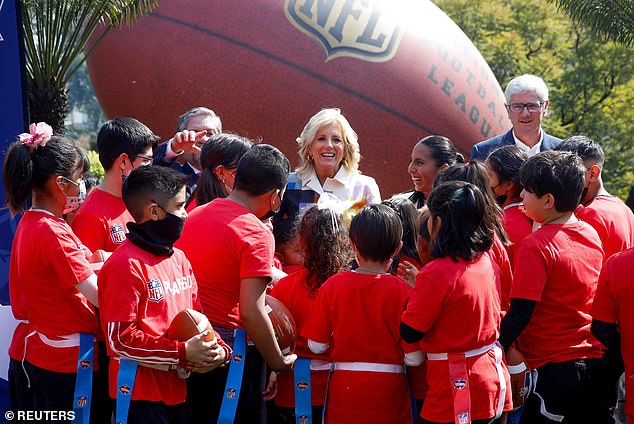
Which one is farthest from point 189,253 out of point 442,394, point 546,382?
point 546,382

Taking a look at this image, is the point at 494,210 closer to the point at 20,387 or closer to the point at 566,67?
the point at 20,387

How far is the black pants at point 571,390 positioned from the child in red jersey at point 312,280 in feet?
3.44

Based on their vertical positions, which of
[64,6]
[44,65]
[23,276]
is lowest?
[44,65]

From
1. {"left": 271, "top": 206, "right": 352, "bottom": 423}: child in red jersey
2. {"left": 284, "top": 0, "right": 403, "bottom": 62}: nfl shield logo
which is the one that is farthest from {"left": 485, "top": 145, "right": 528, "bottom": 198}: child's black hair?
{"left": 284, "top": 0, "right": 403, "bottom": 62}: nfl shield logo

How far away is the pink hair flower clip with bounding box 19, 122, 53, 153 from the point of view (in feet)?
12.9

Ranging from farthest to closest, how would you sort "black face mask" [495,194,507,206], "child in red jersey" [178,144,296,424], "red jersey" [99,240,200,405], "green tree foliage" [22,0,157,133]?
"green tree foliage" [22,0,157,133]
"black face mask" [495,194,507,206]
"child in red jersey" [178,144,296,424]
"red jersey" [99,240,200,405]

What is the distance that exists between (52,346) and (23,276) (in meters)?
0.36

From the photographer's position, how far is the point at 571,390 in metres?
3.81

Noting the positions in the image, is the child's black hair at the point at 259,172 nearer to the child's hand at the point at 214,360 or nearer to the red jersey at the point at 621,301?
the child's hand at the point at 214,360

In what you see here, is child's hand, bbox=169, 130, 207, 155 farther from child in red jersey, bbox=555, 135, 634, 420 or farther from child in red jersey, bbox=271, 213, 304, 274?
child in red jersey, bbox=555, 135, 634, 420

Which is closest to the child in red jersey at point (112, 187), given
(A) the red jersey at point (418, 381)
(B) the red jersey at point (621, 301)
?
(A) the red jersey at point (418, 381)

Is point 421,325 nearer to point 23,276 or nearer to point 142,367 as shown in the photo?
point 142,367

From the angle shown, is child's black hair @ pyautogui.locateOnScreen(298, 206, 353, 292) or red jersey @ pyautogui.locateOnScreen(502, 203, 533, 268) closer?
child's black hair @ pyautogui.locateOnScreen(298, 206, 353, 292)

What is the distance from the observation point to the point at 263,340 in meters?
3.68
